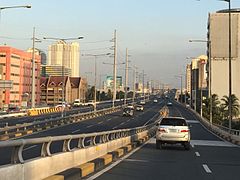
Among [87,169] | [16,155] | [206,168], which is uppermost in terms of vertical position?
[16,155]

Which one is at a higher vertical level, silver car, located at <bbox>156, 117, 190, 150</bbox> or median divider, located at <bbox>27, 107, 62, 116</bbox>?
silver car, located at <bbox>156, 117, 190, 150</bbox>

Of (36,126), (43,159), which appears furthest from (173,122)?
(36,126)

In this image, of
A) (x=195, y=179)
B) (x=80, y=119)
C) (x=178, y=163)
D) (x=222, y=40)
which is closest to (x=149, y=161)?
(x=178, y=163)

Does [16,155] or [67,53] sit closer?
[16,155]

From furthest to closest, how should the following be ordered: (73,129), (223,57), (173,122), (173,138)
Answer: (223,57), (73,129), (173,122), (173,138)

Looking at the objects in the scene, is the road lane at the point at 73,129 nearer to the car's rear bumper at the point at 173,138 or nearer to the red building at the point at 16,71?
the car's rear bumper at the point at 173,138

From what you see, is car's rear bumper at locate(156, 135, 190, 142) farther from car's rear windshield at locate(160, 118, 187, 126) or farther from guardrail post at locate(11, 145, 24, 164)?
guardrail post at locate(11, 145, 24, 164)

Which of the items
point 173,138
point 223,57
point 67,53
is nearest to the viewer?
point 173,138

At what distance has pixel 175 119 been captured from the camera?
2691 centimetres

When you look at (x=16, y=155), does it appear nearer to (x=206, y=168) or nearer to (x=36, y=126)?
(x=206, y=168)

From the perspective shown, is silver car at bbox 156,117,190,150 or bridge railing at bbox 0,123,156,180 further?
silver car at bbox 156,117,190,150

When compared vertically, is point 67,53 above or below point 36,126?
above

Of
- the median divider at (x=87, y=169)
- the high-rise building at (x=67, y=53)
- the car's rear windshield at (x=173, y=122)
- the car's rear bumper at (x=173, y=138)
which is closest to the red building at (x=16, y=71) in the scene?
the high-rise building at (x=67, y=53)

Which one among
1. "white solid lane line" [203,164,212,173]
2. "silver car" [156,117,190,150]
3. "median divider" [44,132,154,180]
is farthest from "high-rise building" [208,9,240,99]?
"white solid lane line" [203,164,212,173]
